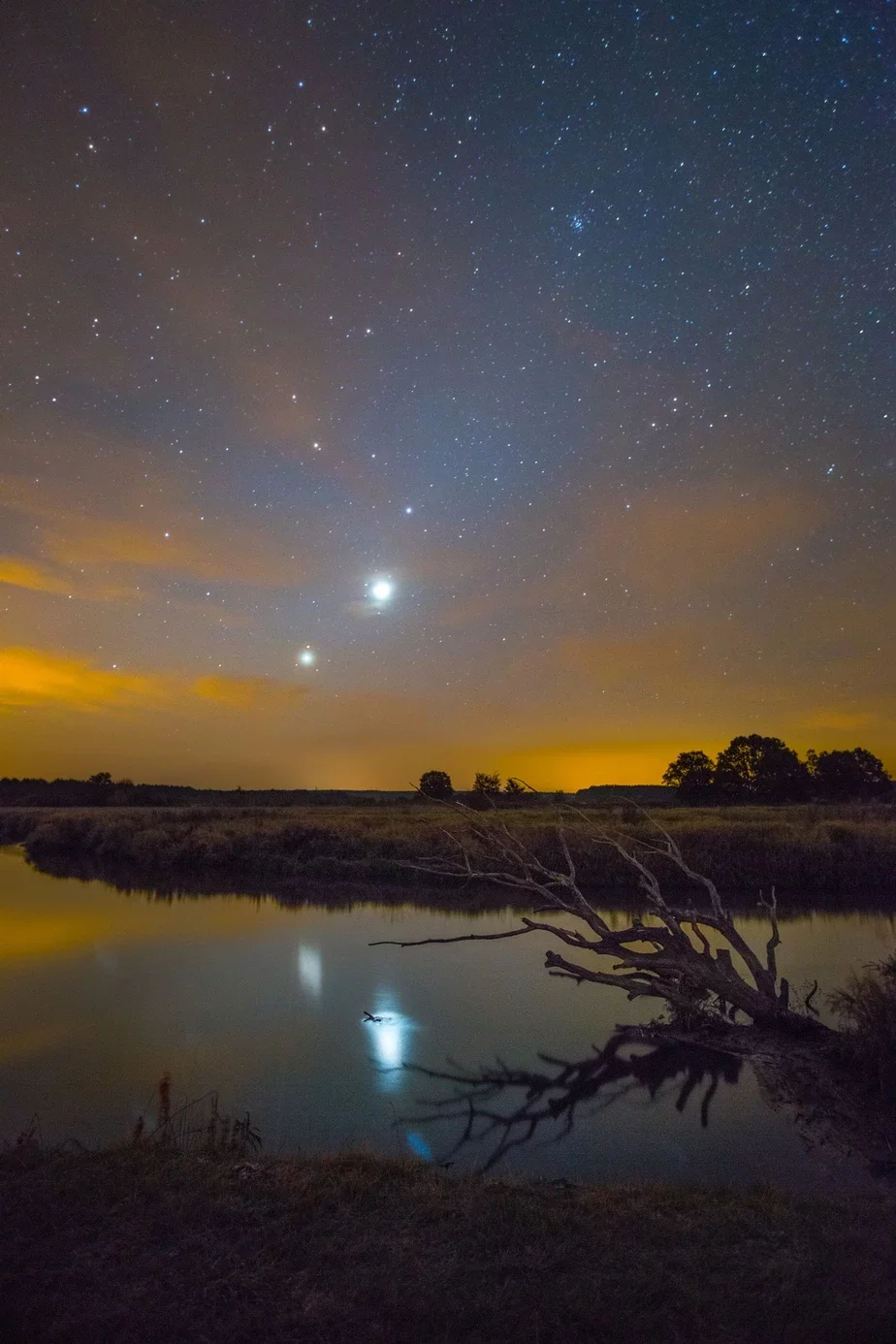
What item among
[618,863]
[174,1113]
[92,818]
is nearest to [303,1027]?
[174,1113]

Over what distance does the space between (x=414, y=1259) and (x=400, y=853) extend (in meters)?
25.0

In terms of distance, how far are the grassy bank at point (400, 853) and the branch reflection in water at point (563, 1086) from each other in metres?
12.6

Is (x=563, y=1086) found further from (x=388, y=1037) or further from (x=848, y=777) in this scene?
(x=848, y=777)

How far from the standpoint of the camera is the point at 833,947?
16812 millimetres

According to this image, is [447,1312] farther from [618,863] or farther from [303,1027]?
[618,863]

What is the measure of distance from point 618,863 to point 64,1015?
17.9 metres

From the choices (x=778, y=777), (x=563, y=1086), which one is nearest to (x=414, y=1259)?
(x=563, y=1086)

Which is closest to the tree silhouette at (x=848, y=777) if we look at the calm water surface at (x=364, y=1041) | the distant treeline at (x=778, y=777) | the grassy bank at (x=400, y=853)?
the distant treeline at (x=778, y=777)

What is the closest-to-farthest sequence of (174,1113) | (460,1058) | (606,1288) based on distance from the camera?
(606,1288) < (174,1113) < (460,1058)

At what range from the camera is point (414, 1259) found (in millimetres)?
4520

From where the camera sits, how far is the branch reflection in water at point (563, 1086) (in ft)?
25.6

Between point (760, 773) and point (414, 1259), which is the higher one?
point (760, 773)

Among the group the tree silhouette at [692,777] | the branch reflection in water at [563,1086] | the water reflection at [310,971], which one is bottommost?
the water reflection at [310,971]

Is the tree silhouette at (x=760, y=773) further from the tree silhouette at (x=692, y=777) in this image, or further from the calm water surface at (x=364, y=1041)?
the calm water surface at (x=364, y=1041)
